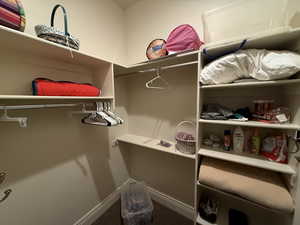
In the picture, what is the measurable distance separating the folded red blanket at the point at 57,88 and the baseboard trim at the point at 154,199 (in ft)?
4.47

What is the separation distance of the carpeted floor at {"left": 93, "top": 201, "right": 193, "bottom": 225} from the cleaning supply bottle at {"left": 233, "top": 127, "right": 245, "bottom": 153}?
1.06 metres

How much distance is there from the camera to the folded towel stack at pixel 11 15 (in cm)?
61

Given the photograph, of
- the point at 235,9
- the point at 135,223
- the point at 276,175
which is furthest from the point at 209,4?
the point at 135,223

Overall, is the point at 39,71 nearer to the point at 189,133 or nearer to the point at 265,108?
the point at 189,133

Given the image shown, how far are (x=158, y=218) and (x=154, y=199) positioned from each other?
276 mm

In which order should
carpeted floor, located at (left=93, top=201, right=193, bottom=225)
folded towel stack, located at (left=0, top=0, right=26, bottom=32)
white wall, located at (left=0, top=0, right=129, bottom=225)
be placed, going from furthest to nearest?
carpeted floor, located at (left=93, top=201, right=193, bottom=225), white wall, located at (left=0, top=0, right=129, bottom=225), folded towel stack, located at (left=0, top=0, right=26, bottom=32)

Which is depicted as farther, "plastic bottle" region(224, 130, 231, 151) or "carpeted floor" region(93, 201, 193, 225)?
"carpeted floor" region(93, 201, 193, 225)

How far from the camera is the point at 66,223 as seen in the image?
122 centimetres

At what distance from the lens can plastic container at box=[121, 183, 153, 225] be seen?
1305 millimetres

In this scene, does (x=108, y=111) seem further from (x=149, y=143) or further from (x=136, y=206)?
(x=136, y=206)

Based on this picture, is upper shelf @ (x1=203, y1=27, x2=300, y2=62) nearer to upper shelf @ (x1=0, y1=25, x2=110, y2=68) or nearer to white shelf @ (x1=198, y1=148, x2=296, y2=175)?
white shelf @ (x1=198, y1=148, x2=296, y2=175)

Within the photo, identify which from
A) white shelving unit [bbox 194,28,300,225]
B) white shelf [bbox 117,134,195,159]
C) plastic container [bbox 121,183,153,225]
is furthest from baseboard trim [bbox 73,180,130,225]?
white shelving unit [bbox 194,28,300,225]

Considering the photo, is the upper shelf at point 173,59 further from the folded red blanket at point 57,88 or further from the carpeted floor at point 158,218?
the carpeted floor at point 158,218

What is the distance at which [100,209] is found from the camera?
1.51 metres
